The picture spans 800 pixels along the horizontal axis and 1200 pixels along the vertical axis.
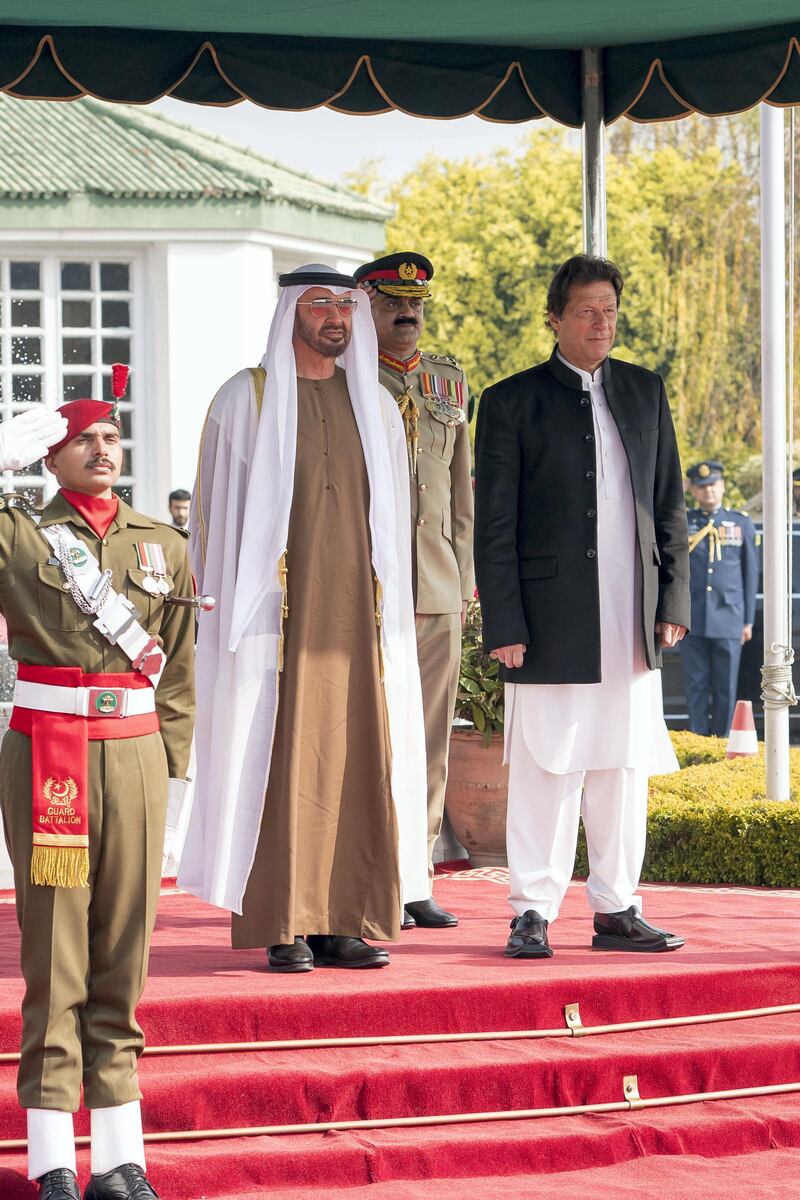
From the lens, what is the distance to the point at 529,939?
209 inches

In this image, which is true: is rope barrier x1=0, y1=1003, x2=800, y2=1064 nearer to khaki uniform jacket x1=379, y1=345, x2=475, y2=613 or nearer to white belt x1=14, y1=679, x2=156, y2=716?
white belt x1=14, y1=679, x2=156, y2=716

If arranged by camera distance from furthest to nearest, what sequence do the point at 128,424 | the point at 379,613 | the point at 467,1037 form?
1. the point at 128,424
2. the point at 379,613
3. the point at 467,1037

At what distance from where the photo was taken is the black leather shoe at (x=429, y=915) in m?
5.89

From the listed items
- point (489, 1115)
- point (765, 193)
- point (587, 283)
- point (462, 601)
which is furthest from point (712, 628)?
point (489, 1115)

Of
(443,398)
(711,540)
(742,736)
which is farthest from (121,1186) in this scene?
(711,540)

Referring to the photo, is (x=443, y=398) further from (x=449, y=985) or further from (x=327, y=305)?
(x=449, y=985)

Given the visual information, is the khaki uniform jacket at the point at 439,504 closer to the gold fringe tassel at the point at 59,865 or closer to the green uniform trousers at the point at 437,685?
the green uniform trousers at the point at 437,685

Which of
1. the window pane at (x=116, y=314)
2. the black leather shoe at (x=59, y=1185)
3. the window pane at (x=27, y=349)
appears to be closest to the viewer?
the black leather shoe at (x=59, y=1185)

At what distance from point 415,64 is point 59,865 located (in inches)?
140

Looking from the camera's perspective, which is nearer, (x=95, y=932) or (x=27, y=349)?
(x=95, y=932)

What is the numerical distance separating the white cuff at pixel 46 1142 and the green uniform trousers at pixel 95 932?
0.13ft

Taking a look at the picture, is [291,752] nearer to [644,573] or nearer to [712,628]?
[644,573]

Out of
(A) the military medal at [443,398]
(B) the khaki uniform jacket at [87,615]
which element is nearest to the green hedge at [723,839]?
(A) the military medal at [443,398]

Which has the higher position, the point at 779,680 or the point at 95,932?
the point at 779,680
